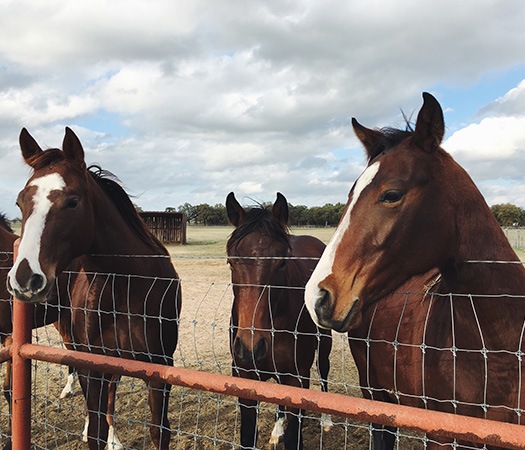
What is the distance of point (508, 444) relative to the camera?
1371 mm

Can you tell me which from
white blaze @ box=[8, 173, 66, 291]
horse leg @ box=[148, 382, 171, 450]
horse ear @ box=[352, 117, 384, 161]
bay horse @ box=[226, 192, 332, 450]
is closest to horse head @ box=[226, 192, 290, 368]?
bay horse @ box=[226, 192, 332, 450]

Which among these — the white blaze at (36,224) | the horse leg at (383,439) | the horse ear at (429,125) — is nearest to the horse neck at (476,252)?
the horse ear at (429,125)

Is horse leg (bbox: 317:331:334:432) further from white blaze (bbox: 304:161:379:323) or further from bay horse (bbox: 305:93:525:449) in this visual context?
white blaze (bbox: 304:161:379:323)

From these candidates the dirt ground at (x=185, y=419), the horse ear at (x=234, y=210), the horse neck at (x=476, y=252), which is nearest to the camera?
the horse neck at (x=476, y=252)

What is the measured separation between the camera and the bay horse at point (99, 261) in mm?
2822

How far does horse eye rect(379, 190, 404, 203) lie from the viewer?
1983 millimetres

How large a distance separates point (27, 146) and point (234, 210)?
1.65 meters

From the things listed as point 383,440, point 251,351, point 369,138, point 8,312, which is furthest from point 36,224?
point 383,440

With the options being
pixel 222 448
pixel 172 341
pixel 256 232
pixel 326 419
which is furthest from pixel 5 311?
pixel 326 419

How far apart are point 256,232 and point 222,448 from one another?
2155mm

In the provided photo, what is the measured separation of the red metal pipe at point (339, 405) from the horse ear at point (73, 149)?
1450 millimetres

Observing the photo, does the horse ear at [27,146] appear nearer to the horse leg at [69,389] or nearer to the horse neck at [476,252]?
the horse neck at [476,252]

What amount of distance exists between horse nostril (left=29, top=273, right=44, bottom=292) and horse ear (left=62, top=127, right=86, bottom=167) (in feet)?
3.07

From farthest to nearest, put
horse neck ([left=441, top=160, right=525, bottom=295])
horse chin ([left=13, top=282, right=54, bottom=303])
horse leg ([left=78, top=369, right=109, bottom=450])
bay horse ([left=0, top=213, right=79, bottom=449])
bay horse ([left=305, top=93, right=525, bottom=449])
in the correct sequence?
bay horse ([left=0, top=213, right=79, bottom=449])
horse leg ([left=78, top=369, right=109, bottom=450])
horse chin ([left=13, top=282, right=54, bottom=303])
horse neck ([left=441, top=160, right=525, bottom=295])
bay horse ([left=305, top=93, right=525, bottom=449])
